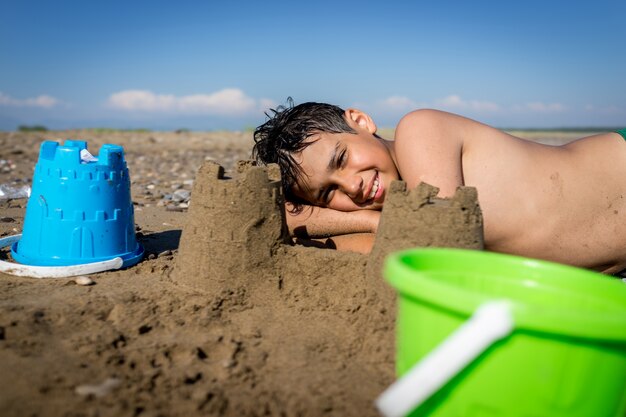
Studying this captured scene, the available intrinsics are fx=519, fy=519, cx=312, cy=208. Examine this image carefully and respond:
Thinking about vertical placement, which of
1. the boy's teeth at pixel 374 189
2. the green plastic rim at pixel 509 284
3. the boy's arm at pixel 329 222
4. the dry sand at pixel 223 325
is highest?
the boy's teeth at pixel 374 189

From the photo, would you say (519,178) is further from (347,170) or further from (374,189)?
(347,170)

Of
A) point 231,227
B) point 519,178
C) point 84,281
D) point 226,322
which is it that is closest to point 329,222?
point 231,227

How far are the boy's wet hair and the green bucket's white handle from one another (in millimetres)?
1941

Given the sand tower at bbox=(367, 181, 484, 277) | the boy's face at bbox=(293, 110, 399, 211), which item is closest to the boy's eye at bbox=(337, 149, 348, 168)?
the boy's face at bbox=(293, 110, 399, 211)

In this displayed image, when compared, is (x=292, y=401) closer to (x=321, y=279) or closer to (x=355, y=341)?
(x=355, y=341)

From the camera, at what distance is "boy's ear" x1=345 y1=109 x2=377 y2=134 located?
3.33 metres

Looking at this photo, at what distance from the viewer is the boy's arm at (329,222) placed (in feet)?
9.98

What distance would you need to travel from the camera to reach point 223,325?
2043 mm

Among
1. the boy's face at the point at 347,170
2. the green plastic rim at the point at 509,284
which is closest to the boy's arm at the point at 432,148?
the boy's face at the point at 347,170

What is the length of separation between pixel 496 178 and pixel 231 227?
135 cm

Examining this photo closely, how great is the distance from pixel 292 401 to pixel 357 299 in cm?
71

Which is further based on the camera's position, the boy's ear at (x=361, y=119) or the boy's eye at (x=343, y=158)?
the boy's ear at (x=361, y=119)

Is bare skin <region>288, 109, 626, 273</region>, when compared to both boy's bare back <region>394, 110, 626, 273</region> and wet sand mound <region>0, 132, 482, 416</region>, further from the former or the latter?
wet sand mound <region>0, 132, 482, 416</region>

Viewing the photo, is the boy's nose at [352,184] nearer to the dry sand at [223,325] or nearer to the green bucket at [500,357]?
the dry sand at [223,325]
